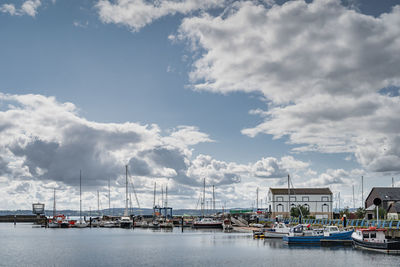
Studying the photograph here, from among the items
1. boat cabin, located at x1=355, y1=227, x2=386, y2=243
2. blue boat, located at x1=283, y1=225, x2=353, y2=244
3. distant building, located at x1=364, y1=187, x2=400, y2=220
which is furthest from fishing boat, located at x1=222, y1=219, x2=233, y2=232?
boat cabin, located at x1=355, y1=227, x2=386, y2=243

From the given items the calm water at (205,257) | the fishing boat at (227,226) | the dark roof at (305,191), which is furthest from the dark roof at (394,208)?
the fishing boat at (227,226)

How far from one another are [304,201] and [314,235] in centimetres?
8962

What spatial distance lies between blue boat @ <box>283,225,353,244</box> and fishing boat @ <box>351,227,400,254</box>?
5.55 meters

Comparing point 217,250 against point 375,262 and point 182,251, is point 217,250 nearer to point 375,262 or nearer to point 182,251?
point 182,251

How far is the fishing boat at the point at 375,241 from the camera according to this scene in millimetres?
68438

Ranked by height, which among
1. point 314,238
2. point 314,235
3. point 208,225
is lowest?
point 208,225

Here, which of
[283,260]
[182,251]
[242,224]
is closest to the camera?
[283,260]

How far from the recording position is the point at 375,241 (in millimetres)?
70812

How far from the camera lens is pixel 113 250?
3452 inches

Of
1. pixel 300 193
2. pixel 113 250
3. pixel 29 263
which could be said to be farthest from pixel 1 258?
pixel 300 193

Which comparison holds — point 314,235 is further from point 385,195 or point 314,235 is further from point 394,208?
point 385,195

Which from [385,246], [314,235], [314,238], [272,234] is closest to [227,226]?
[272,234]

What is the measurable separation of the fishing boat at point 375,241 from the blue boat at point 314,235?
18.2 feet

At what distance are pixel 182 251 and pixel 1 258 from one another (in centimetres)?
3183
